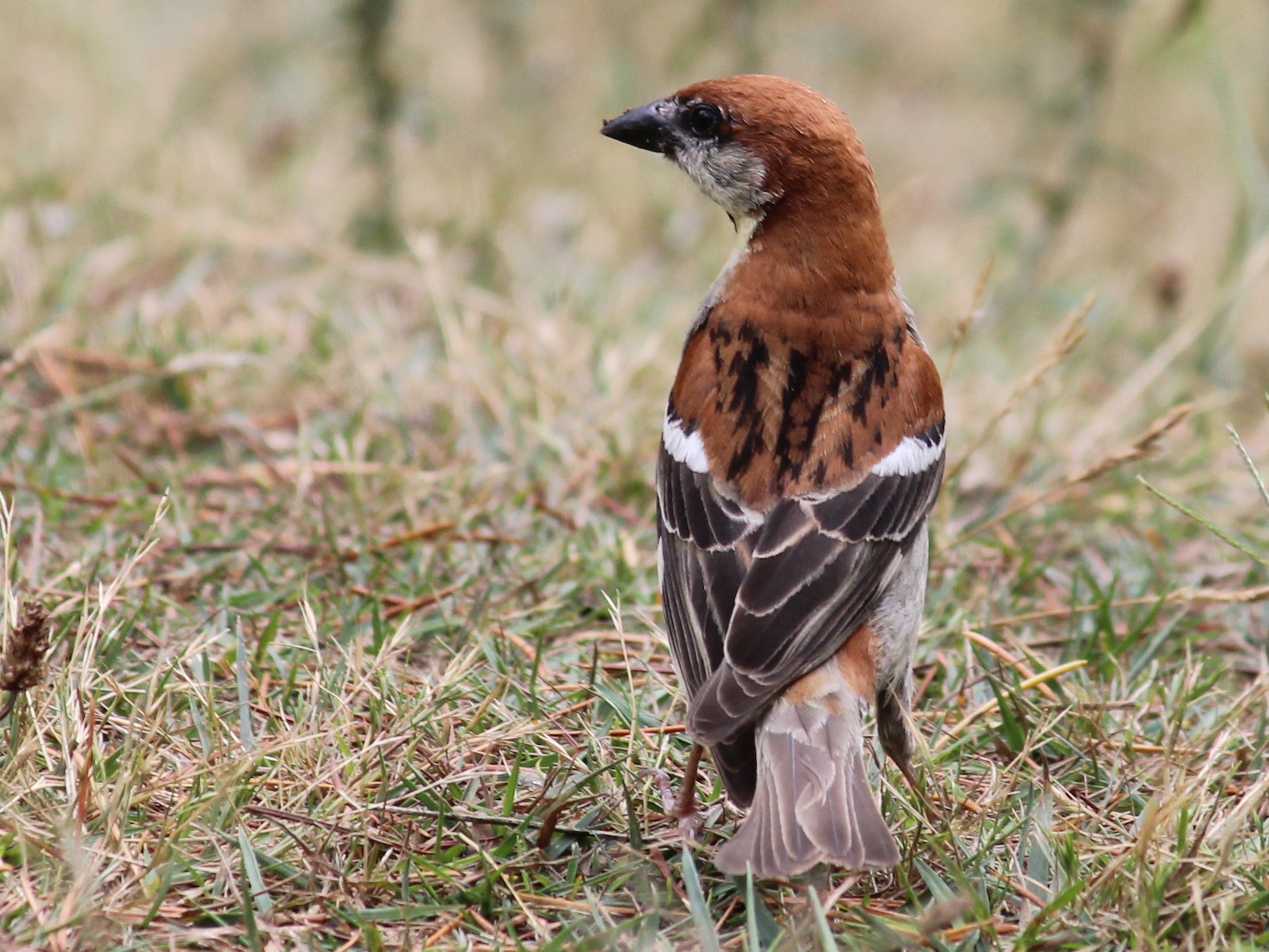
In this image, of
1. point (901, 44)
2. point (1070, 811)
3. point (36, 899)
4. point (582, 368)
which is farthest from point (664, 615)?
point (901, 44)

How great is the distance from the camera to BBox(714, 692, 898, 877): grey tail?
295 cm

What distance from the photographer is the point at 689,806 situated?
3.46 meters

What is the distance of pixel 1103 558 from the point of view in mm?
5238

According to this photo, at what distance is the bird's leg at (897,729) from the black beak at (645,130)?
1.74 meters

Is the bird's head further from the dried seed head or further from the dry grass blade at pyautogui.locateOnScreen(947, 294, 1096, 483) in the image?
the dried seed head

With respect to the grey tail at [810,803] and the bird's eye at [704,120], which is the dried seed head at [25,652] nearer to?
the grey tail at [810,803]

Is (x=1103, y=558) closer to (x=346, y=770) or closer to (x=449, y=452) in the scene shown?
(x=449, y=452)

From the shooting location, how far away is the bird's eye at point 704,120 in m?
4.21

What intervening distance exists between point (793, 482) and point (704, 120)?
1.17 meters

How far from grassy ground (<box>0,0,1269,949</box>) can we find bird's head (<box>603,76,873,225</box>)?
980 millimetres

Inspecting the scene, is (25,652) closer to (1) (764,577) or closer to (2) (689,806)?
(2) (689,806)

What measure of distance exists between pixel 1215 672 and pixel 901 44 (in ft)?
25.9

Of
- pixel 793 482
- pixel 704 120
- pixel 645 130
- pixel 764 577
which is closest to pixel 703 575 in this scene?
pixel 764 577

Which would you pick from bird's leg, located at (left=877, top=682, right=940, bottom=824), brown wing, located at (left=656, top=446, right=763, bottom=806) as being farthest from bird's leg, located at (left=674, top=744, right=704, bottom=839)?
bird's leg, located at (left=877, top=682, right=940, bottom=824)
